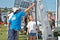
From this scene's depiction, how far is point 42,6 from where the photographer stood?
254 inches

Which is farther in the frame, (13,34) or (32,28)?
(32,28)

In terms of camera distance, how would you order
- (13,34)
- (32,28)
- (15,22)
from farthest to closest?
(32,28), (13,34), (15,22)

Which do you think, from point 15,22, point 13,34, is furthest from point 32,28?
point 15,22

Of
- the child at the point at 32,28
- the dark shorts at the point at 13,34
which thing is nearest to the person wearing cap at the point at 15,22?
the dark shorts at the point at 13,34

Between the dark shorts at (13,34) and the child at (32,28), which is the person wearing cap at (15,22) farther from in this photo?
the child at (32,28)

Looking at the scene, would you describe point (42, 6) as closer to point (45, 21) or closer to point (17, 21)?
point (45, 21)

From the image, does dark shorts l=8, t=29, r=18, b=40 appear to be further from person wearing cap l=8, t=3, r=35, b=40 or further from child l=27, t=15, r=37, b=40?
child l=27, t=15, r=37, b=40

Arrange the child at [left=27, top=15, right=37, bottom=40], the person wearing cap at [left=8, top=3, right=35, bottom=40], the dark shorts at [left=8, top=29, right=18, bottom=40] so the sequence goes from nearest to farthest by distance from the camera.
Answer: the person wearing cap at [left=8, top=3, right=35, bottom=40], the dark shorts at [left=8, top=29, right=18, bottom=40], the child at [left=27, top=15, right=37, bottom=40]

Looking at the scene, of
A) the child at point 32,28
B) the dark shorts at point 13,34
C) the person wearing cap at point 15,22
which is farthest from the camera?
the child at point 32,28

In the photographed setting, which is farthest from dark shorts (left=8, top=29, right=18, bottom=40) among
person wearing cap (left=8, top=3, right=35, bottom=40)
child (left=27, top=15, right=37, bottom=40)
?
child (left=27, top=15, right=37, bottom=40)

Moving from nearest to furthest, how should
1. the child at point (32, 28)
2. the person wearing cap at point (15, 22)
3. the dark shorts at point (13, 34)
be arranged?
the person wearing cap at point (15, 22) → the dark shorts at point (13, 34) → the child at point (32, 28)

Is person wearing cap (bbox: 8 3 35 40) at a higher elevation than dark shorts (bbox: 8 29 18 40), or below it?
higher

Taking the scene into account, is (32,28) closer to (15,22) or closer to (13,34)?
(13,34)

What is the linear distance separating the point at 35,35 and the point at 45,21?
3432mm
